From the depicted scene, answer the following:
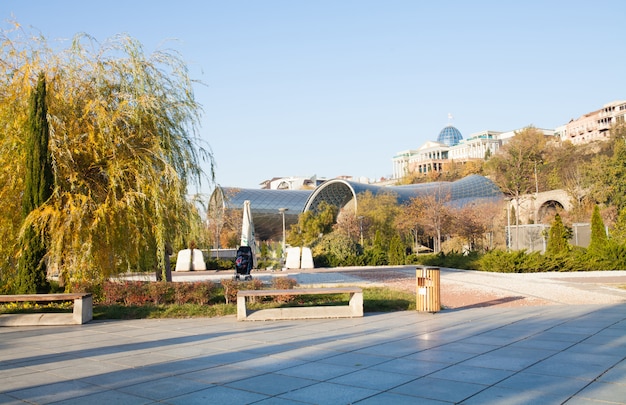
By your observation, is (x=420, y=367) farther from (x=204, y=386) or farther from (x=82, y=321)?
(x=82, y=321)

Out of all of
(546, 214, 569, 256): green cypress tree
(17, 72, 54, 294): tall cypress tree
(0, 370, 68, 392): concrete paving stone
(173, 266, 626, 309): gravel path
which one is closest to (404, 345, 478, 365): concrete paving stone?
(0, 370, 68, 392): concrete paving stone

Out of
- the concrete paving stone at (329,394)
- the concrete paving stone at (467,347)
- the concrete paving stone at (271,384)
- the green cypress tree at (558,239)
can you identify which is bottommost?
the concrete paving stone at (329,394)

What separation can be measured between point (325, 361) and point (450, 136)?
178151 mm

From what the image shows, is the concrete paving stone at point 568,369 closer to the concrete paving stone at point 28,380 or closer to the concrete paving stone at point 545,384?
the concrete paving stone at point 545,384

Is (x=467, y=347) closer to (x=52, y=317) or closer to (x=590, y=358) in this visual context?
(x=590, y=358)

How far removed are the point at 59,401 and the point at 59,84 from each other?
34.2ft

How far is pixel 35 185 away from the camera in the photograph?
12367mm

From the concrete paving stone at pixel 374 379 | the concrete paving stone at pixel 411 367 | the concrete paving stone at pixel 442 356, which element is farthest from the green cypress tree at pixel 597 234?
the concrete paving stone at pixel 374 379

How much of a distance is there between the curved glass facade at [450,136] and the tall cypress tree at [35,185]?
564 feet

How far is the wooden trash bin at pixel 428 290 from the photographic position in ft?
36.9

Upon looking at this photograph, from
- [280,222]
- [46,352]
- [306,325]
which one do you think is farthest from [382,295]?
[280,222]

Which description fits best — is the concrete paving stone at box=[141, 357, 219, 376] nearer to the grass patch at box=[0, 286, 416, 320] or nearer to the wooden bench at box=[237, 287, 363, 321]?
the wooden bench at box=[237, 287, 363, 321]

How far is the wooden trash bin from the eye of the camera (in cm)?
1125

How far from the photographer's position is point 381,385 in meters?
5.76
